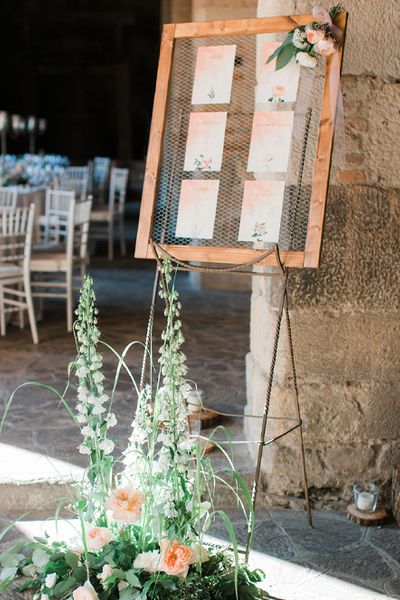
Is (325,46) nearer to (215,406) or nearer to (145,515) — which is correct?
(145,515)

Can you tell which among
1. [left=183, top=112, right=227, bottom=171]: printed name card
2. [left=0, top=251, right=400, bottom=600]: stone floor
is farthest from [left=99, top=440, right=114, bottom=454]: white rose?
[left=183, top=112, right=227, bottom=171]: printed name card

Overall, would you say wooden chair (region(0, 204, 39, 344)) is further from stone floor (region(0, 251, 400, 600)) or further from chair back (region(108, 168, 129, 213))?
chair back (region(108, 168, 129, 213))

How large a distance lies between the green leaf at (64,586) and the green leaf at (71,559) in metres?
0.05

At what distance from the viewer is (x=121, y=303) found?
A: 653cm

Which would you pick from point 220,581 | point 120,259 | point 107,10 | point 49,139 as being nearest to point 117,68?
point 107,10

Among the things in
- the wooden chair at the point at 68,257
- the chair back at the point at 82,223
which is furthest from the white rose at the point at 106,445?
the chair back at the point at 82,223

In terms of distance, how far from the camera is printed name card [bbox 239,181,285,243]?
2729 mm

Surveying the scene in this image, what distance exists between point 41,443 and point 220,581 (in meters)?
1.52

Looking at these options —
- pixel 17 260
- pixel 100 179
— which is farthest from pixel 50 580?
pixel 100 179

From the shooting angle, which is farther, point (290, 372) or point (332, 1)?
point (290, 372)

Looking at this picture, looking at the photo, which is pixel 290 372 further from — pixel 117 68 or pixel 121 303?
pixel 117 68

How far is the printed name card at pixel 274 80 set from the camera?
2742mm

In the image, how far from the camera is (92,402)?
2.15 meters

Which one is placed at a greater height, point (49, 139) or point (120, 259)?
point (49, 139)
